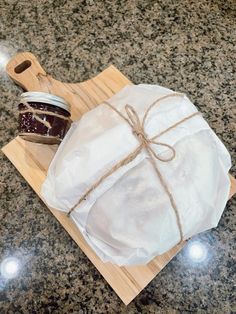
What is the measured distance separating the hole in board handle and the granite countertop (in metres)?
0.04

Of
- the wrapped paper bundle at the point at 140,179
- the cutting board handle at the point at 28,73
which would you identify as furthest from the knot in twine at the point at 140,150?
the cutting board handle at the point at 28,73

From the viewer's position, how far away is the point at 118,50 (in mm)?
785

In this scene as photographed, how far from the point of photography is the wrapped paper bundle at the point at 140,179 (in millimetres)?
527

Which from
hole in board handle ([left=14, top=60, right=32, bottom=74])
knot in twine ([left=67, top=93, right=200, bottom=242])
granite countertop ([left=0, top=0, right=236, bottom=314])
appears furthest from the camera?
hole in board handle ([left=14, top=60, right=32, bottom=74])

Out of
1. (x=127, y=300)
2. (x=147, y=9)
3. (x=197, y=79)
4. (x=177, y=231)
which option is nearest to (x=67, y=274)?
(x=127, y=300)

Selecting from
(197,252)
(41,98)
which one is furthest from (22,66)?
(197,252)

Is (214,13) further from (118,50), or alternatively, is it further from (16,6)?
(16,6)

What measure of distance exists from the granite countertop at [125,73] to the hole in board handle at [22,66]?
1.4 inches

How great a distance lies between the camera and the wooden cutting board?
607 mm

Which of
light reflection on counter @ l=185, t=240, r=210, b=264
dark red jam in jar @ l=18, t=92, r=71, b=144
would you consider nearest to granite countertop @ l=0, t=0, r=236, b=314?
light reflection on counter @ l=185, t=240, r=210, b=264

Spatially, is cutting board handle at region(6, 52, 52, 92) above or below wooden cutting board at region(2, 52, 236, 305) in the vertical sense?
above

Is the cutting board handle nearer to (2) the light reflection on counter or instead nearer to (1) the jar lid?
(1) the jar lid

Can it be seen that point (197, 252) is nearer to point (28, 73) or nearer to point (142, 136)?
point (142, 136)

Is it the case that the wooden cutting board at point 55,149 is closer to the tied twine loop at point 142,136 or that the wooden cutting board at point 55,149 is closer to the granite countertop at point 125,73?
the granite countertop at point 125,73
